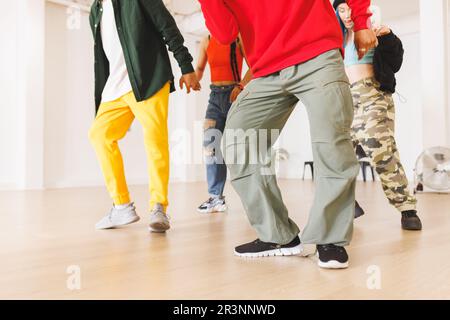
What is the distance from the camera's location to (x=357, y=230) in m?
1.86

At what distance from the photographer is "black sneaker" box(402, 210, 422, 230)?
1877mm

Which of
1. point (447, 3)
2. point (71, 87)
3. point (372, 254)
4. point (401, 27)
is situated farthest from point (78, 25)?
point (372, 254)

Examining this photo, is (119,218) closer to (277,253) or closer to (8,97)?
(277,253)

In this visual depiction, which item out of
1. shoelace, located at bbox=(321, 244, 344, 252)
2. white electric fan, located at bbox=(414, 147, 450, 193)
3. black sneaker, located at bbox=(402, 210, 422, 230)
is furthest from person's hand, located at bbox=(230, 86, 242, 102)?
white electric fan, located at bbox=(414, 147, 450, 193)

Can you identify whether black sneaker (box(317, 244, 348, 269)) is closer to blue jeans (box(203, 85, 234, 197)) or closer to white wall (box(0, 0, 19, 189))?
blue jeans (box(203, 85, 234, 197))

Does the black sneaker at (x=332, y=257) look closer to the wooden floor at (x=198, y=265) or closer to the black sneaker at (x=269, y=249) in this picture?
the wooden floor at (x=198, y=265)

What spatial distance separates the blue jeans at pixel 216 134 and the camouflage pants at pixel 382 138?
34.9 inches

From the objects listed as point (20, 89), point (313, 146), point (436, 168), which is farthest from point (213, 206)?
point (20, 89)

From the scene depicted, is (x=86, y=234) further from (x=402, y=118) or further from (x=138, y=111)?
(x=402, y=118)

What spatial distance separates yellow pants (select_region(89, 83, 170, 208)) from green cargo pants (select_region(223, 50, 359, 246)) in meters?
0.57

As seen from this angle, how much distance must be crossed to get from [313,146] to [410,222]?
0.97 meters

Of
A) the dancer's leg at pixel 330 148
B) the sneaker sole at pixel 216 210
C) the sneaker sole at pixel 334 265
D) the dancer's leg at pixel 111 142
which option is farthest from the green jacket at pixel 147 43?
the sneaker sole at pixel 334 265

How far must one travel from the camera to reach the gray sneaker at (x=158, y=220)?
1.76m
